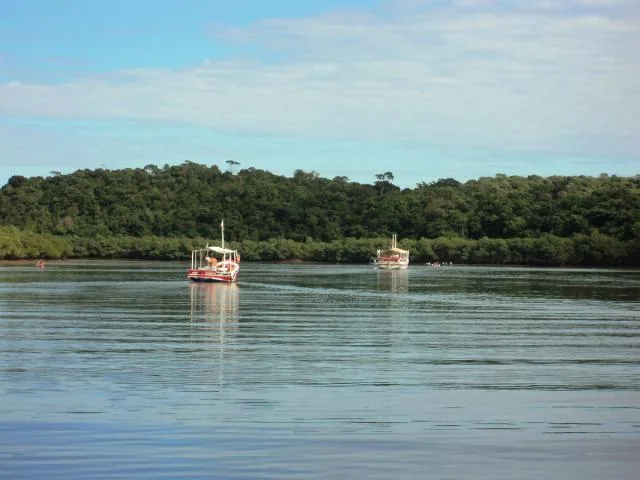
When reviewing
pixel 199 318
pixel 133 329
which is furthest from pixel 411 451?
pixel 199 318

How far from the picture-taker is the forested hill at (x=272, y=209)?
175m

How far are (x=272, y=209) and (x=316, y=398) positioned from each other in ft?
540

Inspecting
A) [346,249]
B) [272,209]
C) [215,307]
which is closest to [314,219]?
[272,209]

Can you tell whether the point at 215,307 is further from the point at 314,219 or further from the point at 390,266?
the point at 314,219

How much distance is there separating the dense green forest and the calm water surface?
120 meters

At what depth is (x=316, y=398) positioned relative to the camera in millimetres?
20781

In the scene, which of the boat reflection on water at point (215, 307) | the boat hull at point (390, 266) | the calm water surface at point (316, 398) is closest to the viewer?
the calm water surface at point (316, 398)

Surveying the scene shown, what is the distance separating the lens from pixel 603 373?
25.2 metres

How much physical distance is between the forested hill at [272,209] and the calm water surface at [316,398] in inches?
5269

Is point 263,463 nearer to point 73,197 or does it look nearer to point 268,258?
point 268,258

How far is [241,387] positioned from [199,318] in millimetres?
22004

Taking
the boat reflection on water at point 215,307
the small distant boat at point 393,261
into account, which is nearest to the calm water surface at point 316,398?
the boat reflection on water at point 215,307

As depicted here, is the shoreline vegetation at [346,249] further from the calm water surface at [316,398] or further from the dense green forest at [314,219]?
the calm water surface at [316,398]

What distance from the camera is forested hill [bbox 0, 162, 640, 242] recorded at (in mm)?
175000
